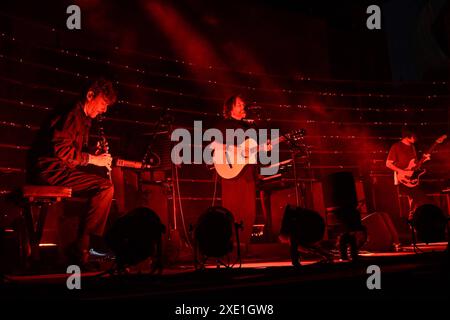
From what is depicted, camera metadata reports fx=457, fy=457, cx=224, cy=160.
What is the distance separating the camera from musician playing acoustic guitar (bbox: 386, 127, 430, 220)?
6340 millimetres

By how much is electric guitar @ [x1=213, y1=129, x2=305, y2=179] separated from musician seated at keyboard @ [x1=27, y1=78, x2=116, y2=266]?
1.41 m

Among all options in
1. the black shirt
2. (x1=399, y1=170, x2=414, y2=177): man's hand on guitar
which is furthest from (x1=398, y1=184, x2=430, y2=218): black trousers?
the black shirt

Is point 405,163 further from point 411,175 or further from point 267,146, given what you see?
Result: point 267,146

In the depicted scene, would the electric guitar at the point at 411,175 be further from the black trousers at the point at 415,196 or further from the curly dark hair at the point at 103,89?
the curly dark hair at the point at 103,89

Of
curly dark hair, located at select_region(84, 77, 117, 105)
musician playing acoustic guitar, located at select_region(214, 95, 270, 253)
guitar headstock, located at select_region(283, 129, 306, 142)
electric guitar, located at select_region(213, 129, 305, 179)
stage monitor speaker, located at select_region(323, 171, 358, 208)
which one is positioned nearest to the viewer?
Result: stage monitor speaker, located at select_region(323, 171, 358, 208)

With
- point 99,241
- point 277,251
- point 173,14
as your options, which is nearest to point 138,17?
point 173,14

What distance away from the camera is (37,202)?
11.4 feet

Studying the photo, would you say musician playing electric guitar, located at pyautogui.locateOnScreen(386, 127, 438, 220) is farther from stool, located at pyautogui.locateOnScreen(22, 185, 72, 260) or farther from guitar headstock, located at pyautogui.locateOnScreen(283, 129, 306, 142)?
stool, located at pyautogui.locateOnScreen(22, 185, 72, 260)

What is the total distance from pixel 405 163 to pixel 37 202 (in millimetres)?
5048

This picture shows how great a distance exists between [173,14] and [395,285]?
187 inches

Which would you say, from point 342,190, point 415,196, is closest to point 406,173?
point 415,196

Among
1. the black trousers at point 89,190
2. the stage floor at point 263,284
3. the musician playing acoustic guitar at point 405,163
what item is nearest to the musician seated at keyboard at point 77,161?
the black trousers at point 89,190

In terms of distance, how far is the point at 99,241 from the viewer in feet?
14.4
